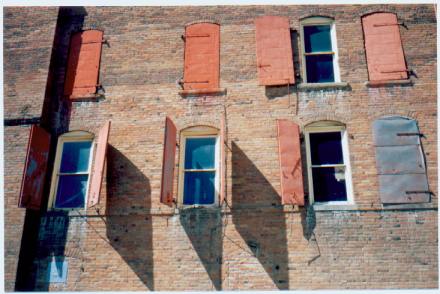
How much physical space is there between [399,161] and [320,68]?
9.22 ft

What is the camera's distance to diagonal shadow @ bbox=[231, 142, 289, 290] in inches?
281

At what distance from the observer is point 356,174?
25.3 ft

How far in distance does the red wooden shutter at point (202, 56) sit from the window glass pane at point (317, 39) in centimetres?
218

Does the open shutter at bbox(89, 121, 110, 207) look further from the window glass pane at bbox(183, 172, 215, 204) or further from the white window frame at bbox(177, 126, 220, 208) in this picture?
the window glass pane at bbox(183, 172, 215, 204)

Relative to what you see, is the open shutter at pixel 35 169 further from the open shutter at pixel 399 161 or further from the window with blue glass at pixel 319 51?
the open shutter at pixel 399 161

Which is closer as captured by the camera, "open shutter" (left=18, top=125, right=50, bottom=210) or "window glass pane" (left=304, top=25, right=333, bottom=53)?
"open shutter" (left=18, top=125, right=50, bottom=210)

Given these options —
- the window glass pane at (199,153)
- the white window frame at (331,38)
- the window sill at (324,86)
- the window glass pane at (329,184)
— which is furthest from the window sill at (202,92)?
the window glass pane at (329,184)

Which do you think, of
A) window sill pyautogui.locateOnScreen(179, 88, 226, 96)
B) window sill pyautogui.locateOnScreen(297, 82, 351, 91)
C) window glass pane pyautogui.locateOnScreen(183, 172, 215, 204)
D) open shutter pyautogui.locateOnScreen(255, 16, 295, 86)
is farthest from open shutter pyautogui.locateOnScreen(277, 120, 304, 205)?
window sill pyautogui.locateOnScreen(179, 88, 226, 96)

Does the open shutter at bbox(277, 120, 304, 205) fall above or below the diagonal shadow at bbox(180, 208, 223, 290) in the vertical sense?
above

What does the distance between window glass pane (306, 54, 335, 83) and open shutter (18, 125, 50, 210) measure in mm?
6049

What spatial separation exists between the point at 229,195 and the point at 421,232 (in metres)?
3.69

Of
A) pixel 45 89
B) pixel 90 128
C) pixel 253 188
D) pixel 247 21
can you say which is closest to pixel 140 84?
pixel 90 128

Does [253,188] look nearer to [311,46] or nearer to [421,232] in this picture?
[421,232]

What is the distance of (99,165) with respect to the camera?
7.52 metres
